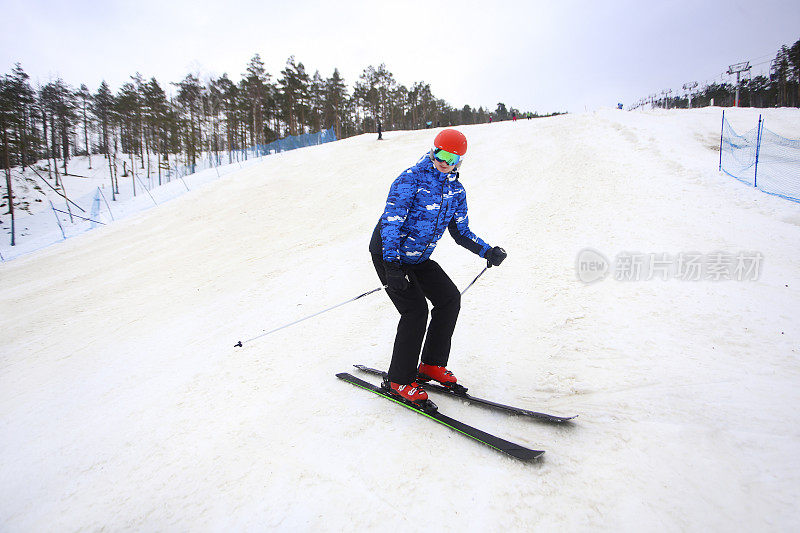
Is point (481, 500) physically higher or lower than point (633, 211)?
lower

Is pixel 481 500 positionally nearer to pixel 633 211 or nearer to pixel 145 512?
pixel 145 512

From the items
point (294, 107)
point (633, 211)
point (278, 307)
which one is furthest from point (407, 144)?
point (294, 107)

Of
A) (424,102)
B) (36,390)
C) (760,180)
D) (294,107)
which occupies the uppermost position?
(424,102)

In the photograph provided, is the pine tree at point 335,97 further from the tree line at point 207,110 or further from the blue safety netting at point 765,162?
the blue safety netting at point 765,162

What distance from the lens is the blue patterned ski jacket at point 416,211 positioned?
2.62 m

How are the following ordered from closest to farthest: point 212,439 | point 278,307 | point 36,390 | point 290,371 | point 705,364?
1. point 212,439
2. point 705,364
3. point 290,371
4. point 36,390
5. point 278,307

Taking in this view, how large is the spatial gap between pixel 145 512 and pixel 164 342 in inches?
138

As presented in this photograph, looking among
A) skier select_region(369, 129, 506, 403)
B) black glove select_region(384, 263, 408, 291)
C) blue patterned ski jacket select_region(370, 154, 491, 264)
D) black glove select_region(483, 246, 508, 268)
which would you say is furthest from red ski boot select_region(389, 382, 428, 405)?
black glove select_region(483, 246, 508, 268)

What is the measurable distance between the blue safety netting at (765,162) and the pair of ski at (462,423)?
26.6ft

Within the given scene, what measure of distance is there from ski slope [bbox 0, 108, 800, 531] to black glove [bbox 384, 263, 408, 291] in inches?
42.0

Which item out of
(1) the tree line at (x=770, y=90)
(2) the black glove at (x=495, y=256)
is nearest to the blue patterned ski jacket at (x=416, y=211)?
(2) the black glove at (x=495, y=256)

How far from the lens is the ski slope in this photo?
Answer: 6.57ft

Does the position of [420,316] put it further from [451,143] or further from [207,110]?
[207,110]

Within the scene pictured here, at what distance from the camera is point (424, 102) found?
55.1 m
